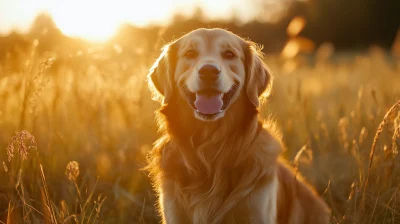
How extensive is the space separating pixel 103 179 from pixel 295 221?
1.74 m

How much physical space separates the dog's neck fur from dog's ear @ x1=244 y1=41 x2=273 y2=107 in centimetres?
9

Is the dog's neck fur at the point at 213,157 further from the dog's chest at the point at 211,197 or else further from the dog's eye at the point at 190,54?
the dog's eye at the point at 190,54

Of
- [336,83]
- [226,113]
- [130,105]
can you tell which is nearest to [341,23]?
[336,83]

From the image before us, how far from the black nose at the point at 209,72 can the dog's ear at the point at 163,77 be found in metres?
0.42

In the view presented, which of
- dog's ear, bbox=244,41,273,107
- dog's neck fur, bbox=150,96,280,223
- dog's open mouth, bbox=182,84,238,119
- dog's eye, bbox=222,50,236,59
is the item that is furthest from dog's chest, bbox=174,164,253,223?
dog's eye, bbox=222,50,236,59

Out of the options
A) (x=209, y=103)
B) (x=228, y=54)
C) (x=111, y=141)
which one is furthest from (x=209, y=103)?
A: (x=111, y=141)

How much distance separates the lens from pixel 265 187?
104 inches

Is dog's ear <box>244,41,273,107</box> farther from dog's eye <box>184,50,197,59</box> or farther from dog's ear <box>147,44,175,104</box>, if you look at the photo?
dog's ear <box>147,44,175,104</box>

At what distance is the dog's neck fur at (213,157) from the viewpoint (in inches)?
106

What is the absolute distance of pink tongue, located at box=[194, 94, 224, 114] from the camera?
8.97 feet

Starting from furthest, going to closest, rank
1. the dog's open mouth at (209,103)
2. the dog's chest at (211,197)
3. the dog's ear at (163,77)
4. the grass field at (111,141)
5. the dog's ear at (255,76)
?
the grass field at (111,141) < the dog's ear at (163,77) < the dog's ear at (255,76) < the dog's open mouth at (209,103) < the dog's chest at (211,197)

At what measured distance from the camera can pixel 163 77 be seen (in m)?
3.12

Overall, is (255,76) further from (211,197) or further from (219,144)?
(211,197)

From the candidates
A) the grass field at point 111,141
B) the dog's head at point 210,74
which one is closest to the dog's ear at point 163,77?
the dog's head at point 210,74
